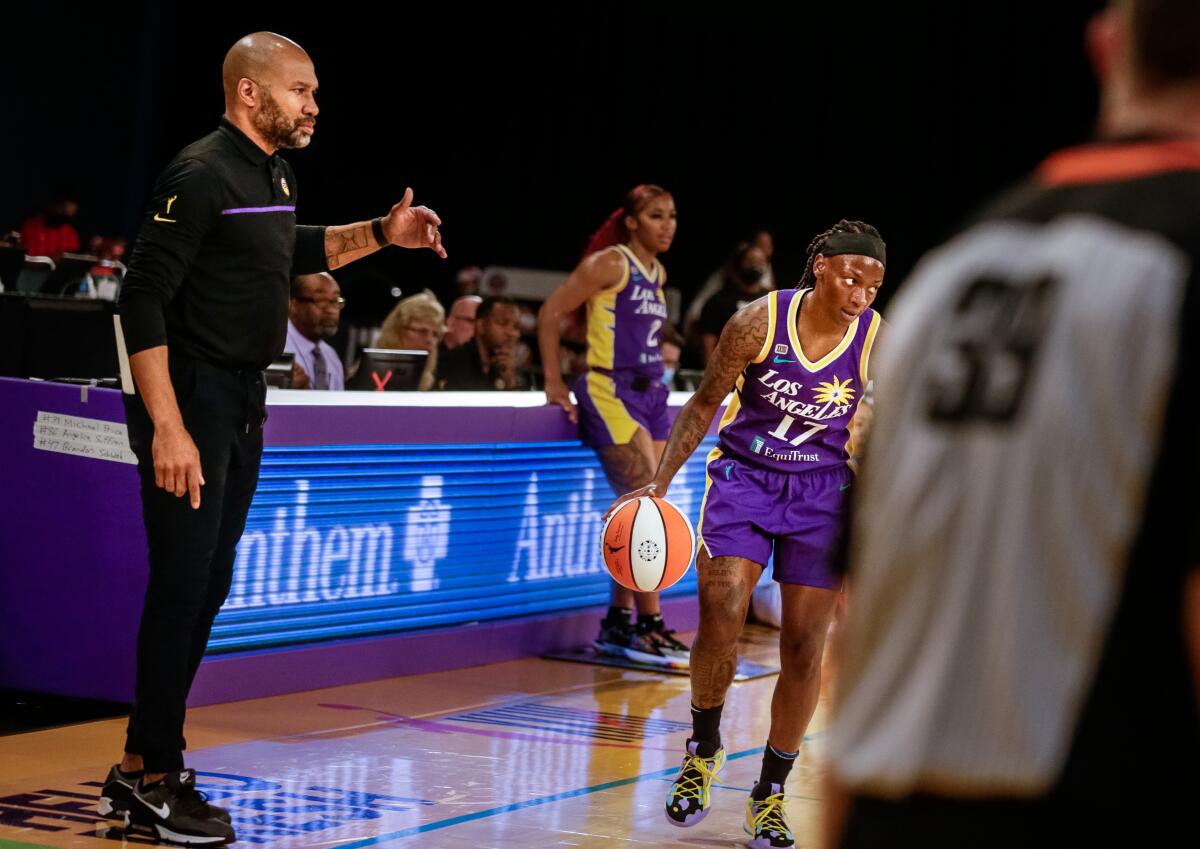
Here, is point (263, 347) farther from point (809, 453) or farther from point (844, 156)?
point (844, 156)

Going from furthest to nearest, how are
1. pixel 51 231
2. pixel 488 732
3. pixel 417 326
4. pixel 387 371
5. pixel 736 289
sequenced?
pixel 51 231 → pixel 736 289 → pixel 417 326 → pixel 387 371 → pixel 488 732

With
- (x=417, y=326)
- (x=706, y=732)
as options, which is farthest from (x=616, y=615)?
(x=706, y=732)

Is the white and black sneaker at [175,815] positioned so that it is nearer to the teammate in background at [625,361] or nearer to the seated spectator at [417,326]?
the teammate in background at [625,361]

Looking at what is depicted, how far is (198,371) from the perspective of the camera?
436 centimetres

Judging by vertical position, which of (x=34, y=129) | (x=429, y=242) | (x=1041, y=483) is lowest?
(x=1041, y=483)

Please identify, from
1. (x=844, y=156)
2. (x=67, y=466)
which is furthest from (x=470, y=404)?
(x=844, y=156)

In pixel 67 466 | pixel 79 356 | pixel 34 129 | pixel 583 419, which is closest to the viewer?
pixel 67 466

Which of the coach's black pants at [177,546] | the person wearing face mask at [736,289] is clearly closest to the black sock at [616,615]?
the person wearing face mask at [736,289]

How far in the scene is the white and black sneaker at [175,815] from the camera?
4.31 meters

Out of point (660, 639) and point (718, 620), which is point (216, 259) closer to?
point (718, 620)

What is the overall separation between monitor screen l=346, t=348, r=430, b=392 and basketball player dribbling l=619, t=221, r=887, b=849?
314 cm

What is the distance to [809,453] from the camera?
490cm

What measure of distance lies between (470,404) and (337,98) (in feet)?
38.1

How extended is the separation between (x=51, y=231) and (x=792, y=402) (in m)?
10.5
